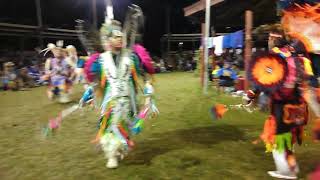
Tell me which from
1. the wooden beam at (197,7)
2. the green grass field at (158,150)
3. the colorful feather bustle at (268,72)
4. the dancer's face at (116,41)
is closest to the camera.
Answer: the colorful feather bustle at (268,72)

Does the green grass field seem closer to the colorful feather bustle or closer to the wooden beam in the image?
the colorful feather bustle

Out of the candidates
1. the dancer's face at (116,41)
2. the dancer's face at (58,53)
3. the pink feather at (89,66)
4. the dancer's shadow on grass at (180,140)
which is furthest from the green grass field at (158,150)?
the dancer's face at (58,53)

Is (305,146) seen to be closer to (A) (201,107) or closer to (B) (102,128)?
(B) (102,128)

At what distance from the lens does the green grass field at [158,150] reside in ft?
15.7

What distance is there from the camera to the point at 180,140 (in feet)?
20.9

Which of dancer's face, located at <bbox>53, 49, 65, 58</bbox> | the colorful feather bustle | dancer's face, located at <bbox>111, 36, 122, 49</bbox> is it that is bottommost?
the colorful feather bustle

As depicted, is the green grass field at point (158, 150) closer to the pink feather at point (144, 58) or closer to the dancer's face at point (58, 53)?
the pink feather at point (144, 58)

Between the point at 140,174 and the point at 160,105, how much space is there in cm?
563

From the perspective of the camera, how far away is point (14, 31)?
19.9 metres

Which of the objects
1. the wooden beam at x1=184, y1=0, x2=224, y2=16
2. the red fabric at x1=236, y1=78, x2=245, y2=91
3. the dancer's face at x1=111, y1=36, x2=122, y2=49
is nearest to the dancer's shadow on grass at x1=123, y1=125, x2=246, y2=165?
the dancer's face at x1=111, y1=36, x2=122, y2=49

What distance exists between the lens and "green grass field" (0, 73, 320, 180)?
4.79 meters

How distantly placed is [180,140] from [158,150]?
68 cm

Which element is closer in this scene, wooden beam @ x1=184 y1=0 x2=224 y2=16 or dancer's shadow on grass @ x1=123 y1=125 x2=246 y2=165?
dancer's shadow on grass @ x1=123 y1=125 x2=246 y2=165

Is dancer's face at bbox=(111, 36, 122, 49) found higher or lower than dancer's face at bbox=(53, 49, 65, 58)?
higher
